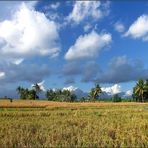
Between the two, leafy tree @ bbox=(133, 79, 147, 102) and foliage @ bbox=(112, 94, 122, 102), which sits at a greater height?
leafy tree @ bbox=(133, 79, 147, 102)

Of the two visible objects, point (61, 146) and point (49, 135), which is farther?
point (49, 135)

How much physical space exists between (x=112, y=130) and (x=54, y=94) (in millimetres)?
152909

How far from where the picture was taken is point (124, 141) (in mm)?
17719

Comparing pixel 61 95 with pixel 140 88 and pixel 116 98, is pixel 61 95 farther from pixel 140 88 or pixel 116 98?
pixel 140 88

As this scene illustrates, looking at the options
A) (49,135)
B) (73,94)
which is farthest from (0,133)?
(73,94)

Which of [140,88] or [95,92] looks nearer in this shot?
[140,88]

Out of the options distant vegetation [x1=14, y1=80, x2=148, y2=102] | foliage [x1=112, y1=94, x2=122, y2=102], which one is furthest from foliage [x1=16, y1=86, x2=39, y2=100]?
foliage [x1=112, y1=94, x2=122, y2=102]

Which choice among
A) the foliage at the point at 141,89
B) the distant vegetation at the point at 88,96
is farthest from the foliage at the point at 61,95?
the foliage at the point at 141,89

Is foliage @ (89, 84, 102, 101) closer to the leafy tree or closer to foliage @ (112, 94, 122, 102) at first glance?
foliage @ (112, 94, 122, 102)

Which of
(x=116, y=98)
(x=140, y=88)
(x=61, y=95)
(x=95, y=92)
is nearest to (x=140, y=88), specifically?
(x=140, y=88)

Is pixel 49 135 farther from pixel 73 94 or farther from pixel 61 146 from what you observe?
pixel 73 94

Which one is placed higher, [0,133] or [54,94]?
[54,94]

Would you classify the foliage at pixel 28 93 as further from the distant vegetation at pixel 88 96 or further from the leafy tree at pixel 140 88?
the leafy tree at pixel 140 88

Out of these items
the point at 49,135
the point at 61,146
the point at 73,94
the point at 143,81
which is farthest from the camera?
the point at 73,94
